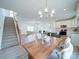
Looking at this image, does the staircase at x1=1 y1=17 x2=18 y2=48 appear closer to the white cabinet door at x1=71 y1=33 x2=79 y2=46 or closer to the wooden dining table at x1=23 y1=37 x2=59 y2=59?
the wooden dining table at x1=23 y1=37 x2=59 y2=59

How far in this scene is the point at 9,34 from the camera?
0.84 meters

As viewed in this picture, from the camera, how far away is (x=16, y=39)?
91 cm

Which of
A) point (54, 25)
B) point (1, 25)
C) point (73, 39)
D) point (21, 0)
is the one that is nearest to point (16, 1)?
point (21, 0)

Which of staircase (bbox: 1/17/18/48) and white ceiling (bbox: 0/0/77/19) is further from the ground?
white ceiling (bbox: 0/0/77/19)

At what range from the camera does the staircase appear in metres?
0.79

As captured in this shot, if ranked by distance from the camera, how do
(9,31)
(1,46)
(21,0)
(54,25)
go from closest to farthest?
(1,46)
(9,31)
(21,0)
(54,25)

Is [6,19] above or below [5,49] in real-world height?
above

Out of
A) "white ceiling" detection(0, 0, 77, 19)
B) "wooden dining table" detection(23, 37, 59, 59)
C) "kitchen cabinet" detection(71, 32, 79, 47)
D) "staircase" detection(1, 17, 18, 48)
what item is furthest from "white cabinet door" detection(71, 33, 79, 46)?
"staircase" detection(1, 17, 18, 48)

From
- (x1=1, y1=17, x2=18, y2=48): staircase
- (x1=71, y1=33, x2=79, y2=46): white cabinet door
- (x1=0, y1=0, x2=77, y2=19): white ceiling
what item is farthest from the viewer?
(x1=71, y1=33, x2=79, y2=46): white cabinet door

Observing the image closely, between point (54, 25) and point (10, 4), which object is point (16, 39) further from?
point (54, 25)

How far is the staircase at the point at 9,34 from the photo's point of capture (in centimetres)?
79

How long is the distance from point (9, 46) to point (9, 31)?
13 centimetres

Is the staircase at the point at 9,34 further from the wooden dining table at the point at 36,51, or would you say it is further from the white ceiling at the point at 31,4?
the white ceiling at the point at 31,4

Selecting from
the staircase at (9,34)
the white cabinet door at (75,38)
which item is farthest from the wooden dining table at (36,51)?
the white cabinet door at (75,38)
